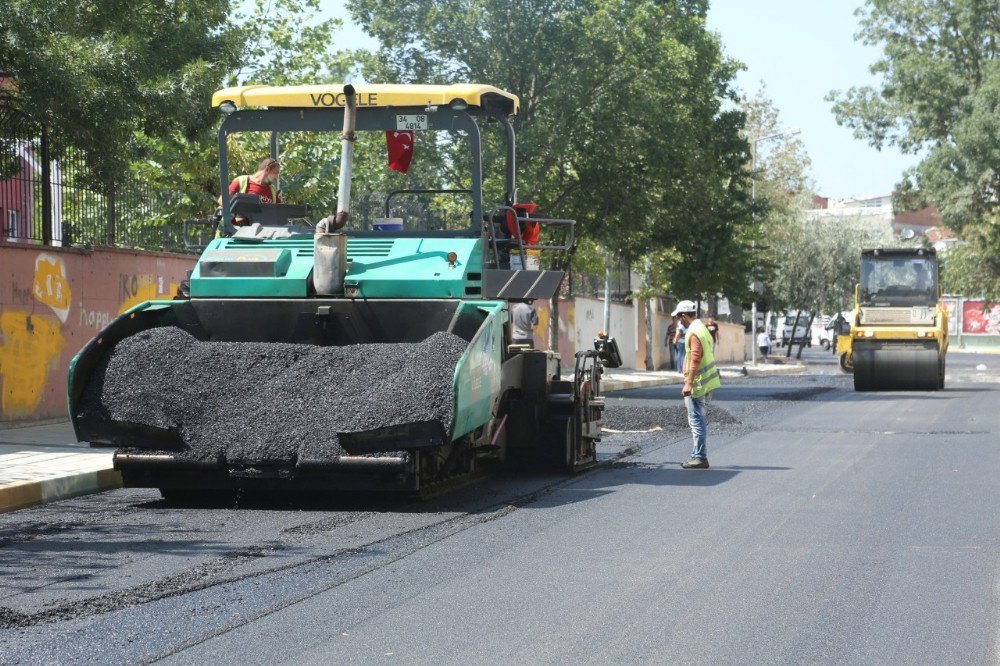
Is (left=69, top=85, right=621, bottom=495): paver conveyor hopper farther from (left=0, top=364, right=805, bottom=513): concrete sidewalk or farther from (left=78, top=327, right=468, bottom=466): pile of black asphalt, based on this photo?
(left=0, top=364, right=805, bottom=513): concrete sidewalk

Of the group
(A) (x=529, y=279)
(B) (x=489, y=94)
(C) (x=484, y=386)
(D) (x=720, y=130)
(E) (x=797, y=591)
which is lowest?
(E) (x=797, y=591)

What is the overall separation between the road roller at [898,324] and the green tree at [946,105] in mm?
15211

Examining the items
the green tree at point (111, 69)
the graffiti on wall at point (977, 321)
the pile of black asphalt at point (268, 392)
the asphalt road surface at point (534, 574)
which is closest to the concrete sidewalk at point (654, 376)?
the green tree at point (111, 69)

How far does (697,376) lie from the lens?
14.4 meters

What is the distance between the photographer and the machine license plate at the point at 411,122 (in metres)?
11.7

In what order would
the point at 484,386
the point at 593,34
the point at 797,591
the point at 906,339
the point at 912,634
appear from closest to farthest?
the point at 912,634, the point at 797,591, the point at 484,386, the point at 593,34, the point at 906,339

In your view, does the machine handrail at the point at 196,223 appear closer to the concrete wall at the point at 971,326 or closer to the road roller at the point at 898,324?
the road roller at the point at 898,324

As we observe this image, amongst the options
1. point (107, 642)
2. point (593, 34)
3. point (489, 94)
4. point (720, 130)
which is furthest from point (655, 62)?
point (107, 642)

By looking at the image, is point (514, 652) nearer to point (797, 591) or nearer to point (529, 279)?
point (797, 591)

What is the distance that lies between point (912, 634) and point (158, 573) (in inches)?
153

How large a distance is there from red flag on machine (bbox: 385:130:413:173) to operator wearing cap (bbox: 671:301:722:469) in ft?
11.5

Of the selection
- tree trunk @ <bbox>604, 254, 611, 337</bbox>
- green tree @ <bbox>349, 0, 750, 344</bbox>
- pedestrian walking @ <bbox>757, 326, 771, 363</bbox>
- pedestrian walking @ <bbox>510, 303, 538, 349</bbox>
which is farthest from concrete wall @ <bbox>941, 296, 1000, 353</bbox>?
pedestrian walking @ <bbox>510, 303, 538, 349</bbox>

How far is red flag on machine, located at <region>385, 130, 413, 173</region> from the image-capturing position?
1180 cm

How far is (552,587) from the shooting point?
7473mm
